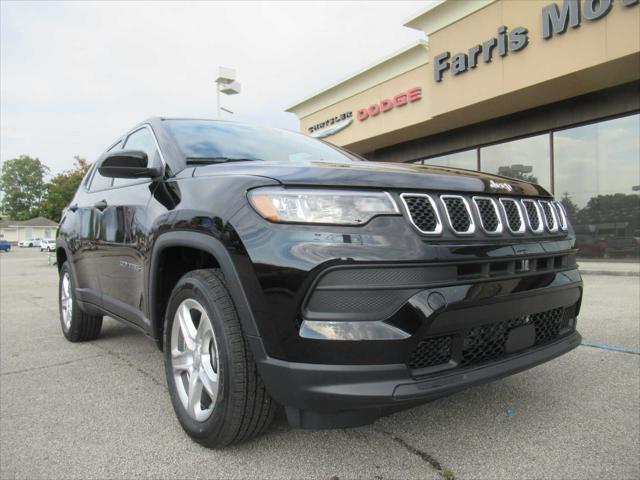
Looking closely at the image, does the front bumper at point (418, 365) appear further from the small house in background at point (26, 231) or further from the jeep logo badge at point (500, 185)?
the small house in background at point (26, 231)

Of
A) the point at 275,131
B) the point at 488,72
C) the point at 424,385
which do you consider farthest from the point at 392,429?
the point at 488,72

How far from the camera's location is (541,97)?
34.3ft

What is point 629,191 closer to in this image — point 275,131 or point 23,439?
point 275,131

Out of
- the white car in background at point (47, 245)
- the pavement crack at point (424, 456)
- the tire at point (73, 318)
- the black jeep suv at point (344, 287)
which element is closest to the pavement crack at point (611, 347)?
the black jeep suv at point (344, 287)

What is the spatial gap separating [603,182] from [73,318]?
A: 36.1 feet

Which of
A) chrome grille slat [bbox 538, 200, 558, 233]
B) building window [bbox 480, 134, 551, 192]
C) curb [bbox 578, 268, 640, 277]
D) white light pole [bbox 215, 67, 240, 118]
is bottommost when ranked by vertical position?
curb [bbox 578, 268, 640, 277]

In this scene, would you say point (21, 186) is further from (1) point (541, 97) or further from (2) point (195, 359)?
(2) point (195, 359)

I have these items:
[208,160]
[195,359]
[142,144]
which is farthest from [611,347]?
[142,144]

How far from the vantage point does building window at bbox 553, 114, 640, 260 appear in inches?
398

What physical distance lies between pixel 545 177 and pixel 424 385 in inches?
442

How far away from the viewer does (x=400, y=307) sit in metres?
1.59

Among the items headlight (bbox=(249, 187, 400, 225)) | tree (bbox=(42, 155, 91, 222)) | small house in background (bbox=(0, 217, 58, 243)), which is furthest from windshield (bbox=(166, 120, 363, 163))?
small house in background (bbox=(0, 217, 58, 243))

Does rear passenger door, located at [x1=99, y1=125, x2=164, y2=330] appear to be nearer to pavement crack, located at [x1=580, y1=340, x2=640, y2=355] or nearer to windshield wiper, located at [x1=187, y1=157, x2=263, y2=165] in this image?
windshield wiper, located at [x1=187, y1=157, x2=263, y2=165]

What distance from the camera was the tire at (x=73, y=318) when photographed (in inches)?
157
